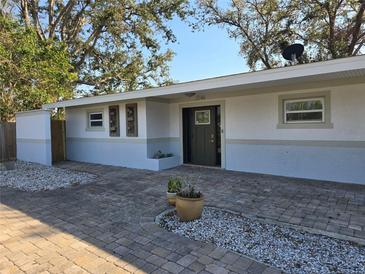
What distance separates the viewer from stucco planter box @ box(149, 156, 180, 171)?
789cm

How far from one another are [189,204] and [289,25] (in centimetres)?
1175

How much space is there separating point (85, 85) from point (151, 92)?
10600 millimetres

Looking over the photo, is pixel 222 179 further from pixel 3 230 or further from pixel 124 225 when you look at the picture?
pixel 3 230

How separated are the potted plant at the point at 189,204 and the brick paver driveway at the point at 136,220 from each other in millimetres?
390

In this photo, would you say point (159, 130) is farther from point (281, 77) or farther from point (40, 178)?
point (281, 77)

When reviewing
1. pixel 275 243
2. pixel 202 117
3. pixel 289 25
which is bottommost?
pixel 275 243

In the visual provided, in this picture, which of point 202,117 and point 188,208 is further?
point 202,117

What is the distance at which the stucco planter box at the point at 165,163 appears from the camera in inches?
311

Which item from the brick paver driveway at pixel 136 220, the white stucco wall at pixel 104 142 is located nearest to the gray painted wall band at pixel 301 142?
the brick paver driveway at pixel 136 220

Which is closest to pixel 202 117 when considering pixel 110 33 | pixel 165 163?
pixel 165 163

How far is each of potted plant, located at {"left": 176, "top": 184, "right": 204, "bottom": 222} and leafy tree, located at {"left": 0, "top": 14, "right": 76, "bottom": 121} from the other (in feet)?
28.7

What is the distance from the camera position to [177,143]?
28.8 feet

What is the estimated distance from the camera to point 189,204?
356 centimetres

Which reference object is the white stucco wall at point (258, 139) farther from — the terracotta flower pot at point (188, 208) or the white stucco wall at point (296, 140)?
the terracotta flower pot at point (188, 208)
